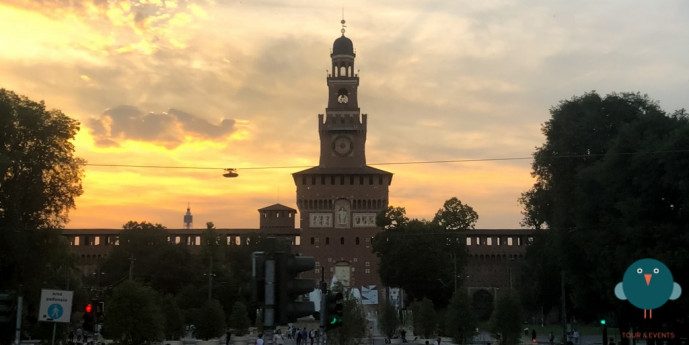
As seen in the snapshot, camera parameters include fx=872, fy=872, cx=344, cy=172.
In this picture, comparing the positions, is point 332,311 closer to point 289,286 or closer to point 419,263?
point 289,286

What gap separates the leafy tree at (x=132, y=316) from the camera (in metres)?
42.9

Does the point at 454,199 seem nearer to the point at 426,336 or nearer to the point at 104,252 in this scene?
the point at 426,336

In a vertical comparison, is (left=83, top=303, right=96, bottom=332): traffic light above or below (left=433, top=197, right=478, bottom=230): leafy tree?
below

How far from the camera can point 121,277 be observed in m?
95.3

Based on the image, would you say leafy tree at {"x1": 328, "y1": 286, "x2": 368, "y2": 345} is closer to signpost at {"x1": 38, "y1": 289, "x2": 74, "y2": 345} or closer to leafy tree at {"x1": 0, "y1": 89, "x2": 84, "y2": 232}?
leafy tree at {"x1": 0, "y1": 89, "x2": 84, "y2": 232}

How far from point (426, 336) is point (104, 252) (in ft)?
203

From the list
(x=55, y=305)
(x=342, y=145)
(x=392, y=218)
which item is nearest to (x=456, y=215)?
(x=392, y=218)

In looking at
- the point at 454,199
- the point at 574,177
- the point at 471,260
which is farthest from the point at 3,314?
the point at 471,260

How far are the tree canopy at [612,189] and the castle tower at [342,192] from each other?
5508 centimetres

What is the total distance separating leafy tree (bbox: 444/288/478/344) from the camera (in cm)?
5588

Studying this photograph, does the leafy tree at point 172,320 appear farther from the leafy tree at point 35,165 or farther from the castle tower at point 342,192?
the castle tower at point 342,192

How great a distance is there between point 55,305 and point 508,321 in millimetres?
32546

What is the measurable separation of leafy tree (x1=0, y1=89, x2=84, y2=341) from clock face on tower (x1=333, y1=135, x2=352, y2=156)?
64.8 metres

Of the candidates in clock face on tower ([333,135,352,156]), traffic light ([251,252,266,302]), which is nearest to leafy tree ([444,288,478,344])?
traffic light ([251,252,266,302])
